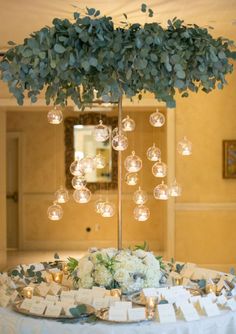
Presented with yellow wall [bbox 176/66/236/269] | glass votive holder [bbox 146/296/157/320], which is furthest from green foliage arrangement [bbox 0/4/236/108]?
yellow wall [bbox 176/66/236/269]

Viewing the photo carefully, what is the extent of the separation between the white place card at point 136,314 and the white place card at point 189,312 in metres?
0.20

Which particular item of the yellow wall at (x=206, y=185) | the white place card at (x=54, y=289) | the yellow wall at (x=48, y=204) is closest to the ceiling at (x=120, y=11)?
the yellow wall at (x=206, y=185)

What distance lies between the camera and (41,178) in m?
9.59

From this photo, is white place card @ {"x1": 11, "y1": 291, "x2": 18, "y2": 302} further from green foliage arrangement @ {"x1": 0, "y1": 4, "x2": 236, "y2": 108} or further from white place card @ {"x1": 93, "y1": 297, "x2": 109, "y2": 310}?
green foliage arrangement @ {"x1": 0, "y1": 4, "x2": 236, "y2": 108}

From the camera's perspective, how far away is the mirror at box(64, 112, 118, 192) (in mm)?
9438

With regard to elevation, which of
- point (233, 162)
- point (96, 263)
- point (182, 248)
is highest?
point (233, 162)

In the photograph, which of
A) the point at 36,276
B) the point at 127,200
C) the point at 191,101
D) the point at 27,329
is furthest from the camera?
the point at 127,200

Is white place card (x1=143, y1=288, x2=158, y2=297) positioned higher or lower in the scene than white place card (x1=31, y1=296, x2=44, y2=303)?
higher

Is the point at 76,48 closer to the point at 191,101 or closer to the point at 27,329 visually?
the point at 27,329

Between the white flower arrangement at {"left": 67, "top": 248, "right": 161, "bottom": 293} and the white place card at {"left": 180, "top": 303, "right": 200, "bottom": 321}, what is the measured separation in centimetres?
40

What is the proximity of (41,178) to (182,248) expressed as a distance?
3.52m

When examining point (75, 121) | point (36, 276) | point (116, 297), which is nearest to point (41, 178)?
point (75, 121)

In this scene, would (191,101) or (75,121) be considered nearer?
(191,101)

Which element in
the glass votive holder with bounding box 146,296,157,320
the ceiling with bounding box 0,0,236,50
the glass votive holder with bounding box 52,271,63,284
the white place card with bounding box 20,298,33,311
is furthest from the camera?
the ceiling with bounding box 0,0,236,50
